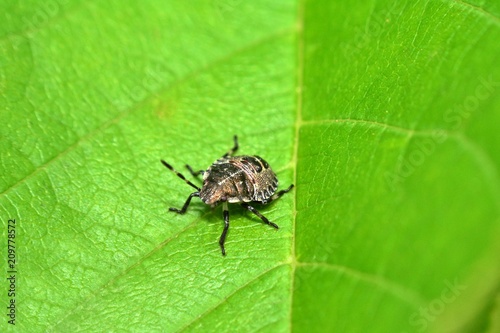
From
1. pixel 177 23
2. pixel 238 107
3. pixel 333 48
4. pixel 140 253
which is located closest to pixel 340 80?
pixel 333 48

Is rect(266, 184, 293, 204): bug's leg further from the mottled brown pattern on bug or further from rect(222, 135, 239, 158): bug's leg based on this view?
rect(222, 135, 239, 158): bug's leg

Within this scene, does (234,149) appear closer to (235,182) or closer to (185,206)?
(235,182)

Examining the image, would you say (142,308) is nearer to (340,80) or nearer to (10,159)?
(10,159)

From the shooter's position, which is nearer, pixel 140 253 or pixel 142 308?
pixel 142 308

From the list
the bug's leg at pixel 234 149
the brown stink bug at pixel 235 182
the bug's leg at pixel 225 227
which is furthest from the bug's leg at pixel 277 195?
the bug's leg at pixel 234 149

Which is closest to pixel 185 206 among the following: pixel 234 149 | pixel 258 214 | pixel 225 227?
pixel 225 227

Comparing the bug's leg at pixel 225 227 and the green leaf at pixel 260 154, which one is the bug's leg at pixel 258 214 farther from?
the bug's leg at pixel 225 227
